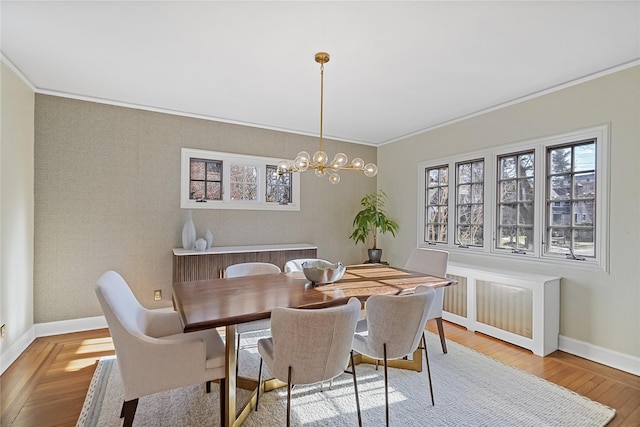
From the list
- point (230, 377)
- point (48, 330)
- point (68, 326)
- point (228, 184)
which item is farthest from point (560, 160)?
point (48, 330)

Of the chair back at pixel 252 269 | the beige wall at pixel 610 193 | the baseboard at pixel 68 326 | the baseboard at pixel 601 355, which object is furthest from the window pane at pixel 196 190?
the baseboard at pixel 601 355

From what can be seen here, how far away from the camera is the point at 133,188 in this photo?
368 centimetres

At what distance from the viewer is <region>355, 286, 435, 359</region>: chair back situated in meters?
1.84

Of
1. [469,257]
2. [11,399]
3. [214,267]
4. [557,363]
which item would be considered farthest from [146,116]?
[557,363]

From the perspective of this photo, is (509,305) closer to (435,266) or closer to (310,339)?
(435,266)

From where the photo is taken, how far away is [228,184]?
425 cm

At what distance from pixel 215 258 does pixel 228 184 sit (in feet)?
3.53

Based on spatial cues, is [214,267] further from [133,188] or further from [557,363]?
[557,363]

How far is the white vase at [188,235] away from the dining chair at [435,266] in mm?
2512


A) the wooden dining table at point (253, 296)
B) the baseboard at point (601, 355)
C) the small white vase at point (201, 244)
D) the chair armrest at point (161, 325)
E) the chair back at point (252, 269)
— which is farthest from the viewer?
the small white vase at point (201, 244)

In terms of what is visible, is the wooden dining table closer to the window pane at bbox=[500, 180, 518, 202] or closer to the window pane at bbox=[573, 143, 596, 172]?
the window pane at bbox=[500, 180, 518, 202]

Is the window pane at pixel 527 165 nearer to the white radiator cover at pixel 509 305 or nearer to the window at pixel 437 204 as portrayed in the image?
the window at pixel 437 204

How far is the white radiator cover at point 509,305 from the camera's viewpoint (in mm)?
2973

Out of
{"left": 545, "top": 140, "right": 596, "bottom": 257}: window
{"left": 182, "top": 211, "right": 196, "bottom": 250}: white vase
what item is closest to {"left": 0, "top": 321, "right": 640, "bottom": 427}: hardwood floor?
{"left": 545, "top": 140, "right": 596, "bottom": 257}: window
